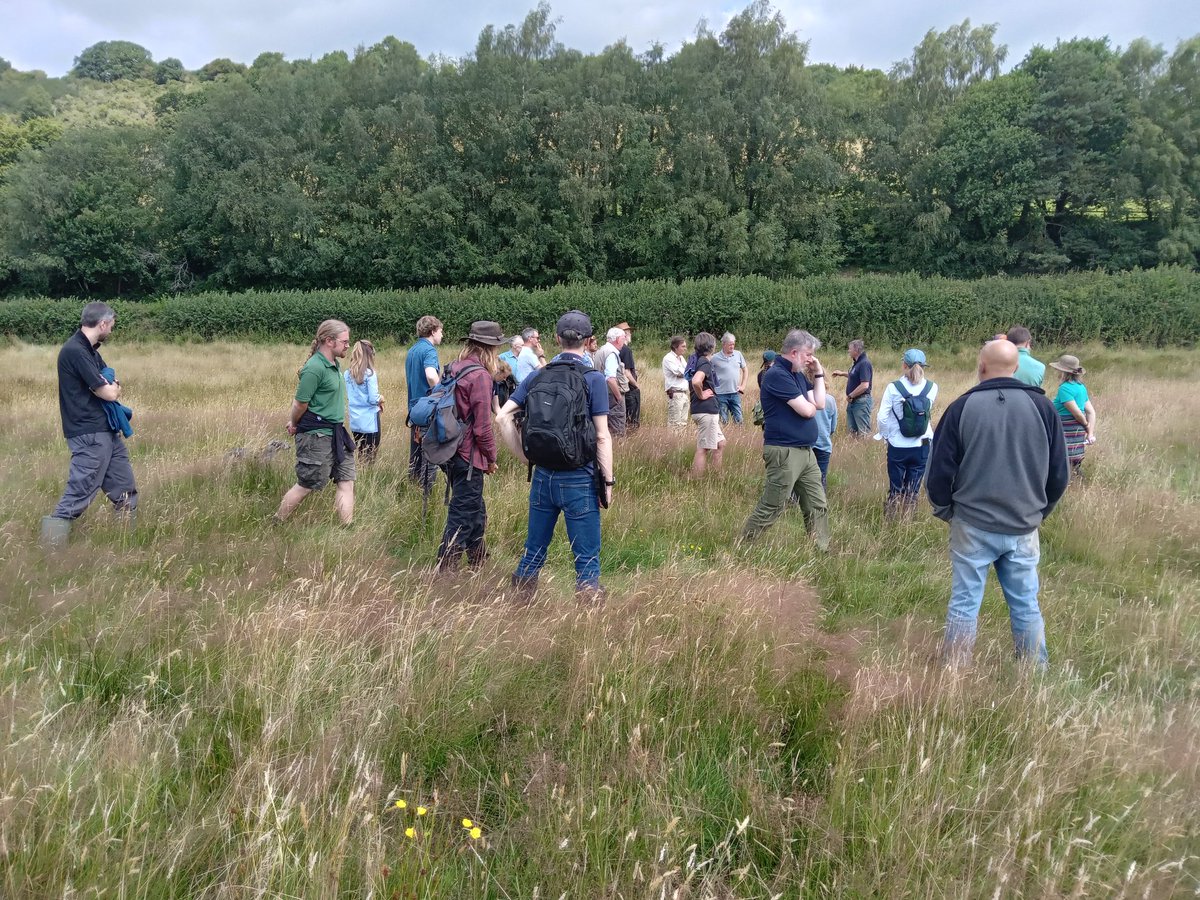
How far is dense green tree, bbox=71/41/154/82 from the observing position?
11894 cm

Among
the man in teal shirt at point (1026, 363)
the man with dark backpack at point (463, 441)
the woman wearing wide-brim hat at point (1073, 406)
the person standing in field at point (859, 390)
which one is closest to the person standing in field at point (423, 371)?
the man with dark backpack at point (463, 441)

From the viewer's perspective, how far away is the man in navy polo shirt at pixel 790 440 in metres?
5.66

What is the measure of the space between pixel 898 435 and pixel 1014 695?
4.11 metres

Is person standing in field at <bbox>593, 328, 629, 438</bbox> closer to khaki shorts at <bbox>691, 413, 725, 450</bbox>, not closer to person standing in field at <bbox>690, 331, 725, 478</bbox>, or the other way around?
person standing in field at <bbox>690, 331, 725, 478</bbox>

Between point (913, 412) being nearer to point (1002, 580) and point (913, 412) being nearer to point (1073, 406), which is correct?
point (1073, 406)

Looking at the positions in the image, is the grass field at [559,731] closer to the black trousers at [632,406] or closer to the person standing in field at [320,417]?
the person standing in field at [320,417]

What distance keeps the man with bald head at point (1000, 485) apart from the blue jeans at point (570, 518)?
74.8 inches

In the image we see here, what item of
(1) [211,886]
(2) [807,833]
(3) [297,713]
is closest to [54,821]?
(1) [211,886]

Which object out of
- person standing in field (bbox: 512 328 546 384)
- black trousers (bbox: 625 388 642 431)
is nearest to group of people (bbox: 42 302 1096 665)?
person standing in field (bbox: 512 328 546 384)

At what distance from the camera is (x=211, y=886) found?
6.56 feet

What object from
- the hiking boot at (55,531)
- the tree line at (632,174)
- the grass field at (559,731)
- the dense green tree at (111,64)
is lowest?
the grass field at (559,731)

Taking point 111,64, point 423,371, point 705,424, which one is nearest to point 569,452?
point 423,371

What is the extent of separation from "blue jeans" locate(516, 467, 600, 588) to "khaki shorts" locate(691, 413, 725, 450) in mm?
4112

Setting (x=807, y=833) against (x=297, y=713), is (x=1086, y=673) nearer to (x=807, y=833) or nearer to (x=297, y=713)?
(x=807, y=833)
